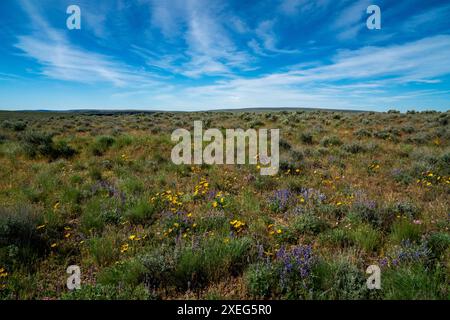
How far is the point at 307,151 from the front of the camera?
1094 centimetres

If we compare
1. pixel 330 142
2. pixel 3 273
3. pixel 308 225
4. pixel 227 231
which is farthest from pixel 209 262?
pixel 330 142

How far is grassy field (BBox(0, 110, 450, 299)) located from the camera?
3.32 m

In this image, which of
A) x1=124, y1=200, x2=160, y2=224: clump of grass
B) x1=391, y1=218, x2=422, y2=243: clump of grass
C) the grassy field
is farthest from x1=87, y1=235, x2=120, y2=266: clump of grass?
x1=391, y1=218, x2=422, y2=243: clump of grass

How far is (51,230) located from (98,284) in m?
2.10

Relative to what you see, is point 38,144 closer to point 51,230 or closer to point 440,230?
point 51,230

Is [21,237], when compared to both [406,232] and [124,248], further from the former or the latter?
[406,232]

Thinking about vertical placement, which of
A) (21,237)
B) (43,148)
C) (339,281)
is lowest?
(339,281)

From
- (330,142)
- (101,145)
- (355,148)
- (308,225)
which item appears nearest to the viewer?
(308,225)

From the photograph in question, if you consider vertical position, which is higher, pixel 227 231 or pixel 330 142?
pixel 330 142

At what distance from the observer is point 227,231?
182 inches

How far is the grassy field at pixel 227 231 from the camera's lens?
3324mm

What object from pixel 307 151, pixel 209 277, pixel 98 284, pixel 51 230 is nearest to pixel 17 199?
pixel 51 230

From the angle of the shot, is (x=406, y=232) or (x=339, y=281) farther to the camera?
(x=406, y=232)

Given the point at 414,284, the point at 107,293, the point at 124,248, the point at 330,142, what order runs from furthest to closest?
1. the point at 330,142
2. the point at 124,248
3. the point at 107,293
4. the point at 414,284
